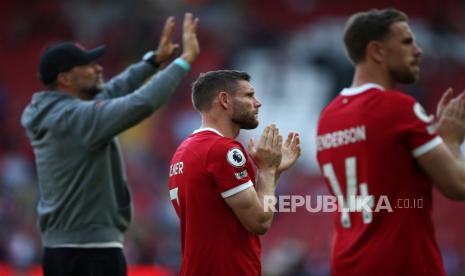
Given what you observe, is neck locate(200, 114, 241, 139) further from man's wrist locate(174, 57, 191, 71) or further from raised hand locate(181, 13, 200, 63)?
raised hand locate(181, 13, 200, 63)

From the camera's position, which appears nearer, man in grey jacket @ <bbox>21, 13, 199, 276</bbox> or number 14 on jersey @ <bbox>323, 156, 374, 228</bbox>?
number 14 on jersey @ <bbox>323, 156, 374, 228</bbox>

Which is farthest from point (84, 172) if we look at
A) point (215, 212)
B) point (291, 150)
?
point (291, 150)

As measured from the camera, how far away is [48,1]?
21.2 metres

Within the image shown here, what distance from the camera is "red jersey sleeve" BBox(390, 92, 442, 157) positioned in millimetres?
4543

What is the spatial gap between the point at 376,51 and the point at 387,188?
790 mm

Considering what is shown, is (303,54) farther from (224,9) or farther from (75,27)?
(75,27)

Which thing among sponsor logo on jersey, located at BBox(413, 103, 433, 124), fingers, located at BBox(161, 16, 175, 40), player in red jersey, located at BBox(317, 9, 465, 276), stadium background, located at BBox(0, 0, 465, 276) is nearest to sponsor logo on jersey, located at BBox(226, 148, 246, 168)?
player in red jersey, located at BBox(317, 9, 465, 276)

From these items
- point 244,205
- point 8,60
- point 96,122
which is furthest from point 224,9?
point 244,205

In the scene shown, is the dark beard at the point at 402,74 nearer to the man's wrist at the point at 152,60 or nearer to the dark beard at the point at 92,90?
the dark beard at the point at 92,90

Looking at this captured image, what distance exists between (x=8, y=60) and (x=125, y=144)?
4007 millimetres

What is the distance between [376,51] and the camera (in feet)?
16.3

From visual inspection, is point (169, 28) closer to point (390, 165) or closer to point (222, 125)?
point (222, 125)

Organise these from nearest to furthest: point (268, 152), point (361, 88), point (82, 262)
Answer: point (268, 152)
point (361, 88)
point (82, 262)

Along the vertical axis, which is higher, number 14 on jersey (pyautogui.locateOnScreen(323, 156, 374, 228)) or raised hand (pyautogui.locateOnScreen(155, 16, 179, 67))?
raised hand (pyautogui.locateOnScreen(155, 16, 179, 67))
